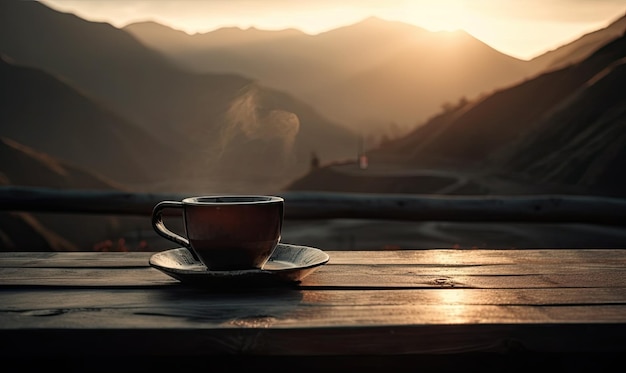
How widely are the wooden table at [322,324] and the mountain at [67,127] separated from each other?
85329 mm

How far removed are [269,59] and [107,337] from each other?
340ft

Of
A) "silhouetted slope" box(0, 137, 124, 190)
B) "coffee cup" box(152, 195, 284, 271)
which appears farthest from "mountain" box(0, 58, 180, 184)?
"coffee cup" box(152, 195, 284, 271)

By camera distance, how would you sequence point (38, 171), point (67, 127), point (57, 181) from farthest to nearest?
1. point (67, 127)
2. point (57, 181)
3. point (38, 171)

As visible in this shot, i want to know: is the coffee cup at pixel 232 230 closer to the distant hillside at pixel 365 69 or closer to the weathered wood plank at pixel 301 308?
the weathered wood plank at pixel 301 308

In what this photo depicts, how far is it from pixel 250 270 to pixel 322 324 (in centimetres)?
28

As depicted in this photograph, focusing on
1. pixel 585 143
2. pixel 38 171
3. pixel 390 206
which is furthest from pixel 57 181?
pixel 390 206

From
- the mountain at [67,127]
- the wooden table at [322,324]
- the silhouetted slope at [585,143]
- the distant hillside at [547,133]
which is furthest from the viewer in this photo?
the mountain at [67,127]

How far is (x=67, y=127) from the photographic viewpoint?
3457 inches

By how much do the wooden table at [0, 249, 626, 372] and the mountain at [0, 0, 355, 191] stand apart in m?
86.9

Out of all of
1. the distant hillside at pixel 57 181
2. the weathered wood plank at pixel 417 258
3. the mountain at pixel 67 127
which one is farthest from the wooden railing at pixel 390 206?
the mountain at pixel 67 127

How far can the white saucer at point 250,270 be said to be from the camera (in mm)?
1209

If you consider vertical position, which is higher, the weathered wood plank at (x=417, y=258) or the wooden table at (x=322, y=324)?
the wooden table at (x=322, y=324)

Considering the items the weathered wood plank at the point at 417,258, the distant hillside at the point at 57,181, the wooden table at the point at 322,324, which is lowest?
the distant hillside at the point at 57,181

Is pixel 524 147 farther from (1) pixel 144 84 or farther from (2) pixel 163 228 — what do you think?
(1) pixel 144 84
